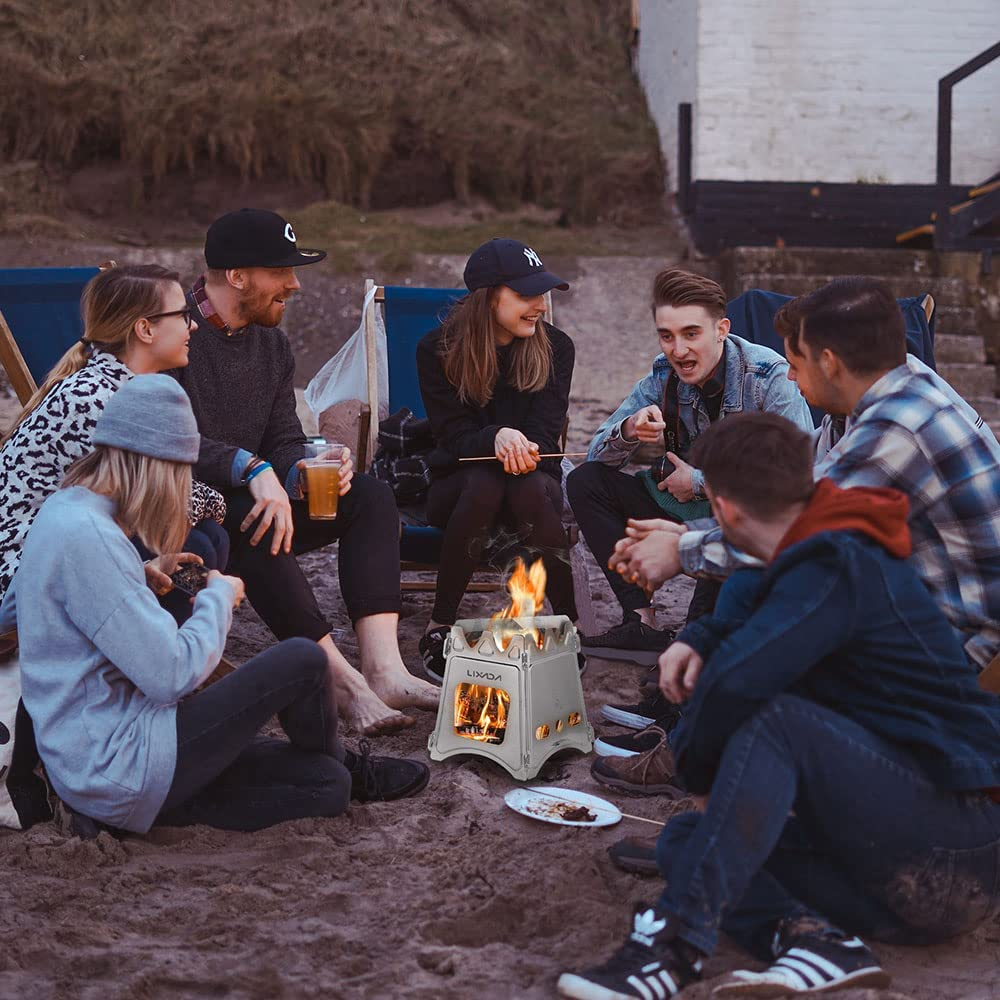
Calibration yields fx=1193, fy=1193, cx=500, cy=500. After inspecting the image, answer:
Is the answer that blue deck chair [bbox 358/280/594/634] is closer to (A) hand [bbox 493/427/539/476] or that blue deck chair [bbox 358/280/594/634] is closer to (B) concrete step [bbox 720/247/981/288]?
(A) hand [bbox 493/427/539/476]

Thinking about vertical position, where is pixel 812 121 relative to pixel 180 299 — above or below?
above

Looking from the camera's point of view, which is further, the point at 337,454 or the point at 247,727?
the point at 337,454

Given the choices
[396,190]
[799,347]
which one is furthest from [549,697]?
[396,190]

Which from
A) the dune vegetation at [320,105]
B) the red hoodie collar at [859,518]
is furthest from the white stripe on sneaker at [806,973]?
the dune vegetation at [320,105]

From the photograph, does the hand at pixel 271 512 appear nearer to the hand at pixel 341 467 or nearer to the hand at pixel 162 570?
the hand at pixel 341 467

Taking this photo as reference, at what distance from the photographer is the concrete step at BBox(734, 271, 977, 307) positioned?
8.40m

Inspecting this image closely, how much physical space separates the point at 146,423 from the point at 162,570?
37 centimetres

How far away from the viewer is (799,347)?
2.53 meters

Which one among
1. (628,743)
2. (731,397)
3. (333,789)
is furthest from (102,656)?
(731,397)

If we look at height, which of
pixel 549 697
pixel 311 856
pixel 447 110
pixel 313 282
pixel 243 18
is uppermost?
pixel 243 18

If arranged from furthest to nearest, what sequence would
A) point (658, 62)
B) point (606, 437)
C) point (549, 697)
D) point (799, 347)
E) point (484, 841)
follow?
point (658, 62) < point (606, 437) < point (549, 697) < point (484, 841) < point (799, 347)

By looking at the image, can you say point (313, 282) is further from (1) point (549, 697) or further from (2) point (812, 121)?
(1) point (549, 697)

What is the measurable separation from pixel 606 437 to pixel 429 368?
0.69m

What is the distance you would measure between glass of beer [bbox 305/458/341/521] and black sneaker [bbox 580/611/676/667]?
43.9 inches
